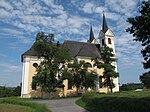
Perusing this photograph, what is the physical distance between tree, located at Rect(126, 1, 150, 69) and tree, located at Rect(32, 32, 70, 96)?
81.7ft

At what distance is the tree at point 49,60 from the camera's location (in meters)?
34.6

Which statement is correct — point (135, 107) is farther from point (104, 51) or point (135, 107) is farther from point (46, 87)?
point (104, 51)

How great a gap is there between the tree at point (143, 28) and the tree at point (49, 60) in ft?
81.7

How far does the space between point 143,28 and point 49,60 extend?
88.3 ft

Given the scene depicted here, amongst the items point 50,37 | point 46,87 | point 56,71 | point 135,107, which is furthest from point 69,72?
point 135,107

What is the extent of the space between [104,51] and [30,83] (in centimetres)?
1656

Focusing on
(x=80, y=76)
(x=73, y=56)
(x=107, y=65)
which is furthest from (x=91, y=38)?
(x=80, y=76)

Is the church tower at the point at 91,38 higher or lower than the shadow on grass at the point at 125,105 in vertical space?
higher

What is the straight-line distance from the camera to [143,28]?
10.3 metres

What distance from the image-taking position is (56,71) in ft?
116

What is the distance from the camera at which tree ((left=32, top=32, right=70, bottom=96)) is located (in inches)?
1362

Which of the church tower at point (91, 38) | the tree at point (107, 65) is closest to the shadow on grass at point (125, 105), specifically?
the tree at point (107, 65)

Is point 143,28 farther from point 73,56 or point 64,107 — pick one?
point 73,56

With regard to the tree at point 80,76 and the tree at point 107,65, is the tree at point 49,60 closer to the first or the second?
the tree at point 80,76
